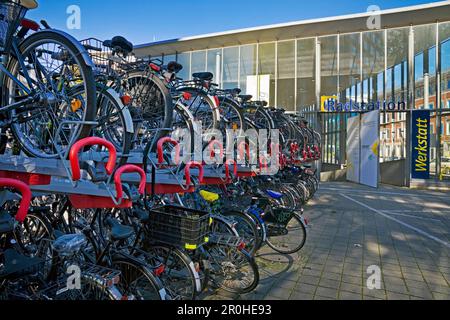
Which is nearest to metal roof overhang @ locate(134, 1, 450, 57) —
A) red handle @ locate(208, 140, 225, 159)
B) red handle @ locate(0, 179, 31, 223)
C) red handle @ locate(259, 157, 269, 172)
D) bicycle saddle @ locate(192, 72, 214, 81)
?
red handle @ locate(259, 157, 269, 172)

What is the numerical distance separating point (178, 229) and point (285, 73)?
1357 cm

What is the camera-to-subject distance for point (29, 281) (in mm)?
2320

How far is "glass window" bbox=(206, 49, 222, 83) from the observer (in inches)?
624

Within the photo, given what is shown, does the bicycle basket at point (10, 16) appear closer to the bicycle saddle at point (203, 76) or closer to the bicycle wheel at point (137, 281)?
the bicycle wheel at point (137, 281)

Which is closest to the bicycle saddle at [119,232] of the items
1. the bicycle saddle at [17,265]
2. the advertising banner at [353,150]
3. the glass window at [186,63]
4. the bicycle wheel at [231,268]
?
the bicycle saddle at [17,265]

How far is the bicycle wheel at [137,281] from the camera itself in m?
2.29

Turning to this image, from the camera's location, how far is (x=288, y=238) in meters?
4.96

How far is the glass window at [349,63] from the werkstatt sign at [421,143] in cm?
286

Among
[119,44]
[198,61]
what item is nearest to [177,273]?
[119,44]

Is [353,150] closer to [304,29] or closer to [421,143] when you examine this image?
[421,143]

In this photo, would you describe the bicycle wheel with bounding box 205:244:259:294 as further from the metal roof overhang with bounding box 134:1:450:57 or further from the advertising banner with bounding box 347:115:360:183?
the metal roof overhang with bounding box 134:1:450:57

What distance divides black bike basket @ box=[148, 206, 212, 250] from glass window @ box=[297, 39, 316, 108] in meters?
12.3
